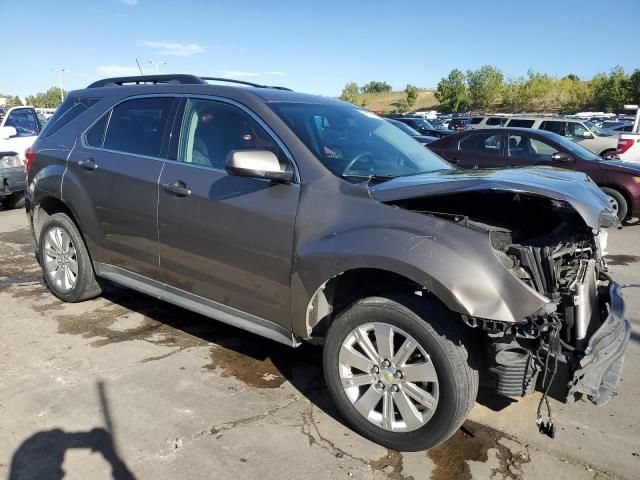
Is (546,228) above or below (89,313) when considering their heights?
above

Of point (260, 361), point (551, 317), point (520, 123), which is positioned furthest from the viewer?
point (520, 123)

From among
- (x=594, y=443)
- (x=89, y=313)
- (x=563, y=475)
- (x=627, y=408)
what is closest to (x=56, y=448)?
(x=89, y=313)

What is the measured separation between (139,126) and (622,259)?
602 cm

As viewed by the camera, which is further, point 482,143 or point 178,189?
point 482,143

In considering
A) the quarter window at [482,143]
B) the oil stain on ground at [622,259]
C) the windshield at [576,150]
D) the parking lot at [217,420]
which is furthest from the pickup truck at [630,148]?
the parking lot at [217,420]

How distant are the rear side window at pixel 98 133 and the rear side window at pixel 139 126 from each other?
6 cm

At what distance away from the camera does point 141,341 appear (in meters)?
4.18

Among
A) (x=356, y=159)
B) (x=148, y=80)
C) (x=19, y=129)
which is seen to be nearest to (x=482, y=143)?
(x=148, y=80)

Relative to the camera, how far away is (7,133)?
9.84 metres

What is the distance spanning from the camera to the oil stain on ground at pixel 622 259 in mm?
6738

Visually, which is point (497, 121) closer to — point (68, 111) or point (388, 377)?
point (68, 111)

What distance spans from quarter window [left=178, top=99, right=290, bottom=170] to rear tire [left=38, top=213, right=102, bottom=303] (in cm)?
155

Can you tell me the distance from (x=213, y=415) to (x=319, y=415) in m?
0.62

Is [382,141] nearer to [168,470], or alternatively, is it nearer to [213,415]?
[213,415]
